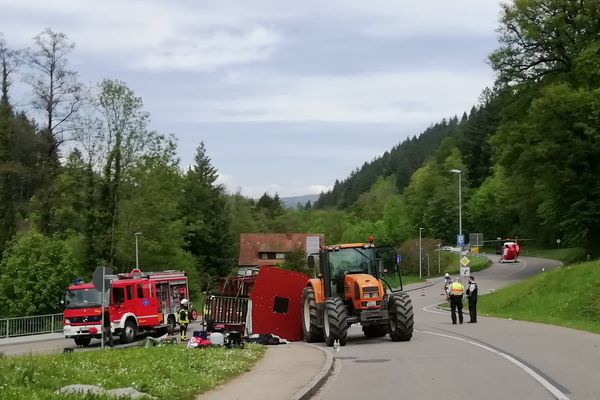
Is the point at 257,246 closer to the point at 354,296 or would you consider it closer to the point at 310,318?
the point at 310,318

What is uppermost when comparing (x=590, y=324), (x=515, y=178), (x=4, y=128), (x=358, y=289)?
(x=4, y=128)

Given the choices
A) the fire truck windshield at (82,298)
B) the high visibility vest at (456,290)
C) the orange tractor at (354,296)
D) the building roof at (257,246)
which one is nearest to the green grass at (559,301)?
the high visibility vest at (456,290)

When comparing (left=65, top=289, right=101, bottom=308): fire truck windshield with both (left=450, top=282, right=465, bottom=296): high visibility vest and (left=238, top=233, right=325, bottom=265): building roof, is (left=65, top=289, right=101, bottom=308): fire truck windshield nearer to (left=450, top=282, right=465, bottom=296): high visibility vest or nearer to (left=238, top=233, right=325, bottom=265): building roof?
(left=450, top=282, right=465, bottom=296): high visibility vest

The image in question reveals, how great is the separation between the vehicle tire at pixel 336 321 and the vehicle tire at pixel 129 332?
13383 millimetres

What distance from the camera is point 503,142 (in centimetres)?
5359

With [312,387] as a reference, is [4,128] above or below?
above

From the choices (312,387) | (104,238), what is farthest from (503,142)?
(312,387)

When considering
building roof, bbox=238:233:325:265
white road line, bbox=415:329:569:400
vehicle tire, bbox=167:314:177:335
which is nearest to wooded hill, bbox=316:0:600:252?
Result: vehicle tire, bbox=167:314:177:335

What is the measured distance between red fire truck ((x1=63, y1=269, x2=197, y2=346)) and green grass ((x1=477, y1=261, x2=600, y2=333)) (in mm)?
16090

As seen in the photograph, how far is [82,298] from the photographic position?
3103cm

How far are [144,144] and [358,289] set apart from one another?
1513 inches

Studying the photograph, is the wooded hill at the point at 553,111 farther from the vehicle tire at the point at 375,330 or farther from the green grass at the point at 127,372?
the green grass at the point at 127,372

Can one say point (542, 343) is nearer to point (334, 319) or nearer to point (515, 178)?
point (334, 319)

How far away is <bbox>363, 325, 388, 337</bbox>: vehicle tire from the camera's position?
22.8 meters
